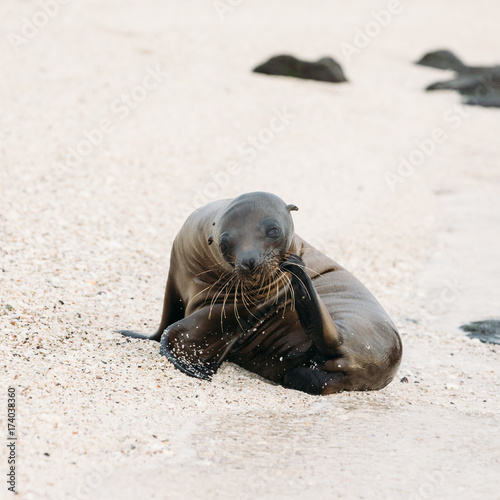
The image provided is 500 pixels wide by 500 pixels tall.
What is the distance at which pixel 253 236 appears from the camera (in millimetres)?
3951

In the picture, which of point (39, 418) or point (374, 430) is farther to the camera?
point (374, 430)

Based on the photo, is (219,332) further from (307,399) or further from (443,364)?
(443,364)

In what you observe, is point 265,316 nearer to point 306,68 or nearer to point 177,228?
point 177,228

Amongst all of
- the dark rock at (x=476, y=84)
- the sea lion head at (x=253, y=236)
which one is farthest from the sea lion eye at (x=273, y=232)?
the dark rock at (x=476, y=84)

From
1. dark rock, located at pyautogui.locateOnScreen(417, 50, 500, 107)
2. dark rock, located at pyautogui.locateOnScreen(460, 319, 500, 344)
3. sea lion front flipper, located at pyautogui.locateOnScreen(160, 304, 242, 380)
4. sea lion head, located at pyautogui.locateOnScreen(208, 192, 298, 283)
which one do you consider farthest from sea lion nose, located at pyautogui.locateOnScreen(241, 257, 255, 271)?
dark rock, located at pyautogui.locateOnScreen(417, 50, 500, 107)

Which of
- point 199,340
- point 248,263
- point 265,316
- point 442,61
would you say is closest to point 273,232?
point 248,263

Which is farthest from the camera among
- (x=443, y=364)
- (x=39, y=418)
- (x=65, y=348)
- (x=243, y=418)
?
(x=443, y=364)

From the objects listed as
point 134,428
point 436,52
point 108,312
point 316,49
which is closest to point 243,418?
point 134,428

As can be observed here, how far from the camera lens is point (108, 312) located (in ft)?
16.4

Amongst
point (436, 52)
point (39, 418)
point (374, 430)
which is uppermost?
point (39, 418)

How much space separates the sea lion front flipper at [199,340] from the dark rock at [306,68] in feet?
31.8

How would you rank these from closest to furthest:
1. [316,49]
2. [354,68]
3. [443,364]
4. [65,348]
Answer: [65,348] → [443,364] → [354,68] → [316,49]

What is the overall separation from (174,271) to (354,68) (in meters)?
12.0

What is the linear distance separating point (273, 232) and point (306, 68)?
33.9ft
